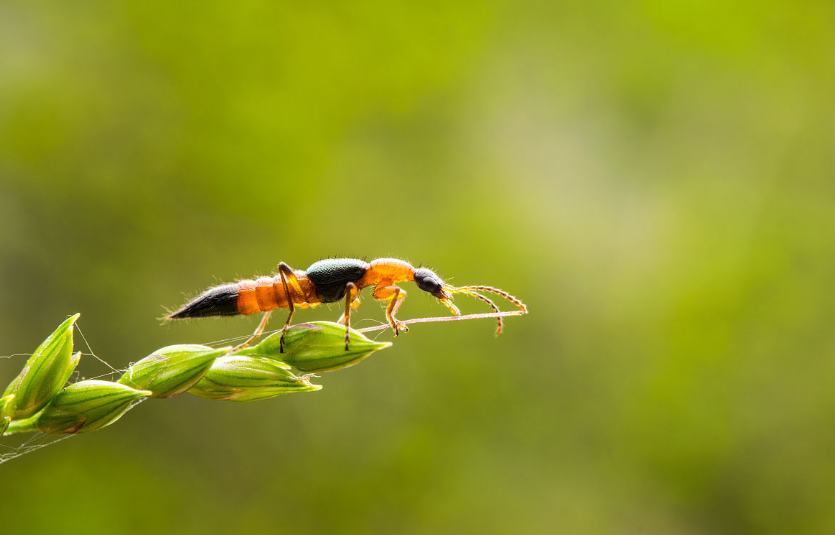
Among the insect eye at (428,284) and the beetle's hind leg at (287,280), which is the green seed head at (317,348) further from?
the insect eye at (428,284)

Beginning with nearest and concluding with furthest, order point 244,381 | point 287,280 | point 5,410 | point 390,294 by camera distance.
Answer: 1. point 5,410
2. point 244,381
3. point 287,280
4. point 390,294

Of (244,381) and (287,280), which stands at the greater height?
(287,280)

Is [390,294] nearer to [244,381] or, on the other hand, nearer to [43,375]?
[244,381]

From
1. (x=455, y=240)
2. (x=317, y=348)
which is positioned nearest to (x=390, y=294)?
(x=317, y=348)

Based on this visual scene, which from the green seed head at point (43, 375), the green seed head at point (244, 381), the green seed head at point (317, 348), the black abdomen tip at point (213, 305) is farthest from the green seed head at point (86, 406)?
the black abdomen tip at point (213, 305)

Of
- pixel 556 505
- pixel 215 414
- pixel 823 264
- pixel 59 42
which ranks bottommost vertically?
pixel 556 505

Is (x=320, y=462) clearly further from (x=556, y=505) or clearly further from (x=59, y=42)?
(x=59, y=42)

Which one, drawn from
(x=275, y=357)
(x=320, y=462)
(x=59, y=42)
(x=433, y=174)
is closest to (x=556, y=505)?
(x=320, y=462)
